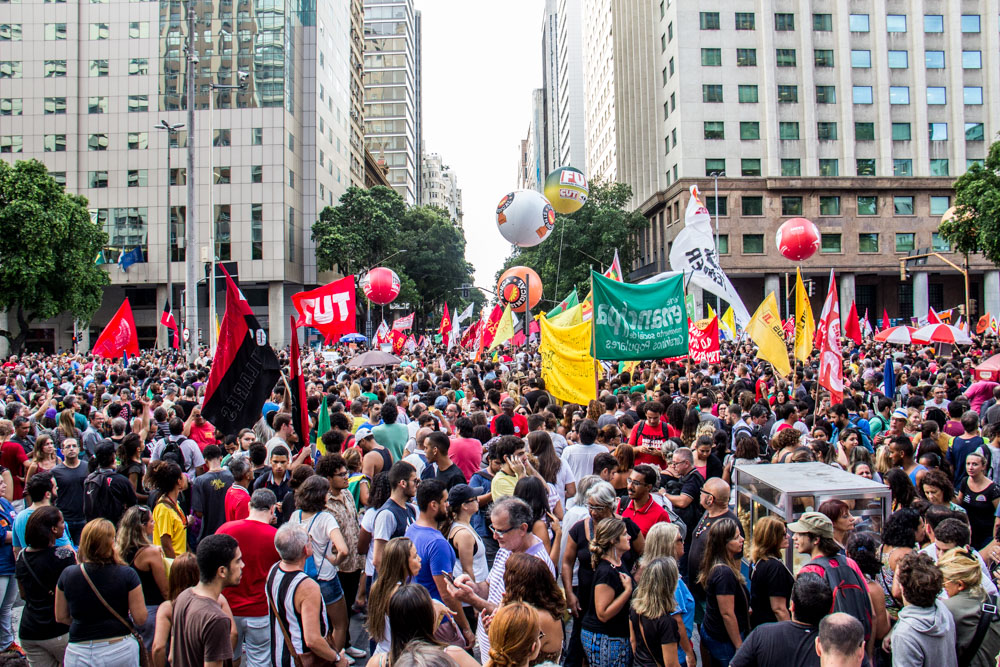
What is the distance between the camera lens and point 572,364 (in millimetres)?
11086

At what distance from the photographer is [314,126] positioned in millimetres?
55094

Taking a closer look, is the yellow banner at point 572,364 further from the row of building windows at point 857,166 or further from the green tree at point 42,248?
the row of building windows at point 857,166

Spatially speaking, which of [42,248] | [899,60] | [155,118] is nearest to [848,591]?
[42,248]

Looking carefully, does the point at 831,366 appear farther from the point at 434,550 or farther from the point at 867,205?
the point at 867,205

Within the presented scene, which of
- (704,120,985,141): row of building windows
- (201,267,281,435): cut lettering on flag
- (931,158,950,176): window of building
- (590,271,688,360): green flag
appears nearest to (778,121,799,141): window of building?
(704,120,985,141): row of building windows

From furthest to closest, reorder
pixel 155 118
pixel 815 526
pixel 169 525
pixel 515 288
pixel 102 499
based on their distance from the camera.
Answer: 1. pixel 155 118
2. pixel 515 288
3. pixel 102 499
4. pixel 169 525
5. pixel 815 526

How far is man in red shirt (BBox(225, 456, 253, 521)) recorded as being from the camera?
606 centimetres

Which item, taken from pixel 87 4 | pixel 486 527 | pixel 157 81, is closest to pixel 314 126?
pixel 157 81

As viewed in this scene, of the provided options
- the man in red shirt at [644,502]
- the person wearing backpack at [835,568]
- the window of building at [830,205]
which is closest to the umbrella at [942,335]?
the man in red shirt at [644,502]

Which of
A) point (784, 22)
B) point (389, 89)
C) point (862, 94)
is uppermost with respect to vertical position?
point (389, 89)

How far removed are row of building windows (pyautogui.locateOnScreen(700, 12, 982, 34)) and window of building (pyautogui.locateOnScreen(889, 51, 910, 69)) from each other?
1.59m

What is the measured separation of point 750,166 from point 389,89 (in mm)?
75820

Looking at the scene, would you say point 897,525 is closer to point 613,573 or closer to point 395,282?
point 613,573

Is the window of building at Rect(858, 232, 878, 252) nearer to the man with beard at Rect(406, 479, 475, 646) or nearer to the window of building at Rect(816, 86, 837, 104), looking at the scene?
the window of building at Rect(816, 86, 837, 104)
